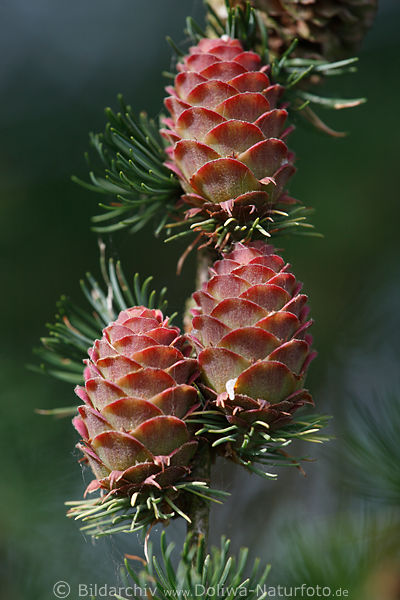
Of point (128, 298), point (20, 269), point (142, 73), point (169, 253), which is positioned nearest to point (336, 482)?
point (128, 298)

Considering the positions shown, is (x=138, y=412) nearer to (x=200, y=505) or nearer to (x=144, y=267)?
(x=200, y=505)

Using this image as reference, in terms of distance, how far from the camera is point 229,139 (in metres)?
0.63

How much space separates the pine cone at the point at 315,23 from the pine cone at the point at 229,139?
0.10 m

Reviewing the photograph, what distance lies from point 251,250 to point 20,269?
2.94 feet

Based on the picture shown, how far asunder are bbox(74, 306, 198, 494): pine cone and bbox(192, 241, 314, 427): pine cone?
0.03 metres

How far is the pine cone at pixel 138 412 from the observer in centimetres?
57

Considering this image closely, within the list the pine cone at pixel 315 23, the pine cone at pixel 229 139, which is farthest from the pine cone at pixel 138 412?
the pine cone at pixel 315 23

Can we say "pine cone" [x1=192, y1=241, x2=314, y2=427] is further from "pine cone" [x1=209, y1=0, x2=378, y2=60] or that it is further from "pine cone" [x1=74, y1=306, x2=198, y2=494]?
"pine cone" [x1=209, y1=0, x2=378, y2=60]

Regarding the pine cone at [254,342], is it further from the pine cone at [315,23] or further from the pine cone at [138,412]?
the pine cone at [315,23]

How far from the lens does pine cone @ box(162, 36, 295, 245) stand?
630 millimetres

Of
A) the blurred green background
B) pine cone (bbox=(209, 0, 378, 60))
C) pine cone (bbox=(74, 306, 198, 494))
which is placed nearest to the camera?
pine cone (bbox=(74, 306, 198, 494))

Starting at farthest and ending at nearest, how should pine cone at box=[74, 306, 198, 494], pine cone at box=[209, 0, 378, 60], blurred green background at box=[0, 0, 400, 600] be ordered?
blurred green background at box=[0, 0, 400, 600] < pine cone at box=[209, 0, 378, 60] < pine cone at box=[74, 306, 198, 494]

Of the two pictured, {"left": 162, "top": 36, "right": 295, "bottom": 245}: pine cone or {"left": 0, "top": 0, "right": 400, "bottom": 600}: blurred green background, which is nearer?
{"left": 162, "top": 36, "right": 295, "bottom": 245}: pine cone

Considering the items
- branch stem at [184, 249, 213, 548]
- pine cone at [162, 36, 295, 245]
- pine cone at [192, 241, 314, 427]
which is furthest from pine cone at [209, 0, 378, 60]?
branch stem at [184, 249, 213, 548]
